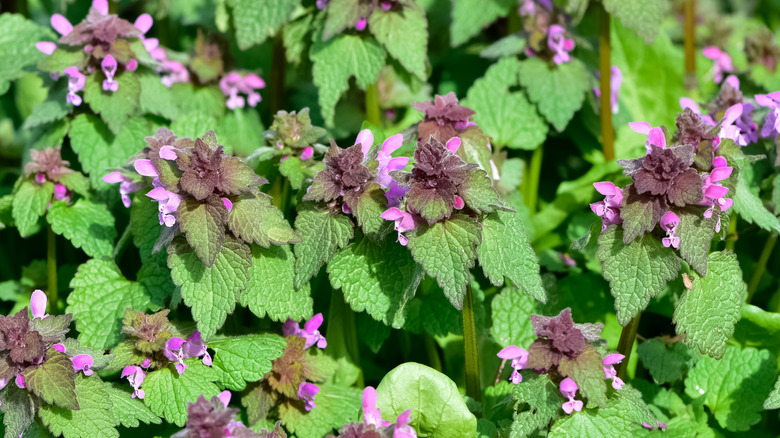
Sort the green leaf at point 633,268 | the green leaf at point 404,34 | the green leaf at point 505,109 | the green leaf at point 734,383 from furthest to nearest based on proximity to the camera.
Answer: the green leaf at point 505,109
the green leaf at point 404,34
the green leaf at point 734,383
the green leaf at point 633,268

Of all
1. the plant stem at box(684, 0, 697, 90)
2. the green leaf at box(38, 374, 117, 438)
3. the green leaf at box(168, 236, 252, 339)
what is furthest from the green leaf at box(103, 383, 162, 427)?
the plant stem at box(684, 0, 697, 90)

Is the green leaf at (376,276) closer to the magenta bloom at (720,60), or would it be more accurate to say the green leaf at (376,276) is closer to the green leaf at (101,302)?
the green leaf at (101,302)

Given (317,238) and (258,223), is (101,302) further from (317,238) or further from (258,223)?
(317,238)

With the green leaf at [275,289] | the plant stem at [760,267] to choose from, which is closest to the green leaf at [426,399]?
the green leaf at [275,289]

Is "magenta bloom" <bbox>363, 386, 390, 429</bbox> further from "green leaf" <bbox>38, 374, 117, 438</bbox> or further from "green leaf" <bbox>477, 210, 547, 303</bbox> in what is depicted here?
"green leaf" <bbox>38, 374, 117, 438</bbox>

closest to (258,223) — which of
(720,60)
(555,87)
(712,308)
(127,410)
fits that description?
(127,410)

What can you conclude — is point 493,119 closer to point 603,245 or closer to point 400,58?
point 400,58
